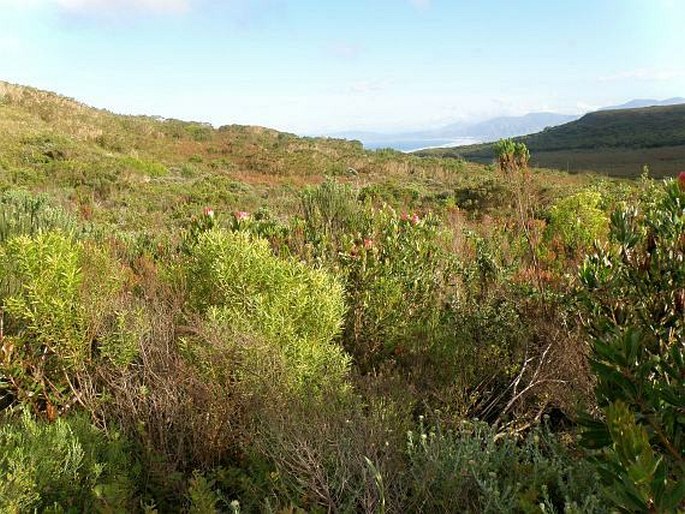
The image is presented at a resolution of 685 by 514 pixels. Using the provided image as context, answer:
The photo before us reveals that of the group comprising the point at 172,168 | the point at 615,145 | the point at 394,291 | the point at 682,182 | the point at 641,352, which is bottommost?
the point at 394,291

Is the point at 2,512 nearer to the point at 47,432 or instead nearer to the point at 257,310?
the point at 47,432

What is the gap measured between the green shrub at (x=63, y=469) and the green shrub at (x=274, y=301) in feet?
2.82

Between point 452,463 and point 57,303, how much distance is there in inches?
90.0

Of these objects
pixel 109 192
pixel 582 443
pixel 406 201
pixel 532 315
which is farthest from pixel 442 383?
pixel 109 192

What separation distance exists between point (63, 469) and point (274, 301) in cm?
145

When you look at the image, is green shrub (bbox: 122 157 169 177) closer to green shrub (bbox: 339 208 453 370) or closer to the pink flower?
green shrub (bbox: 339 208 453 370)

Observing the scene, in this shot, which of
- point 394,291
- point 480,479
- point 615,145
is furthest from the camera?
point 615,145

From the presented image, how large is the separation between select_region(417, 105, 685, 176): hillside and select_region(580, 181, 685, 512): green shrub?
33.2 m

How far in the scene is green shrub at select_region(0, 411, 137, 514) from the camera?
80.4 inches

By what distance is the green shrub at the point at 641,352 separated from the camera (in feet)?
3.25

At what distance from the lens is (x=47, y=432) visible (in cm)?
A: 245

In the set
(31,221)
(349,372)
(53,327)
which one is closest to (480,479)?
(349,372)

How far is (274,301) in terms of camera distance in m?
3.30

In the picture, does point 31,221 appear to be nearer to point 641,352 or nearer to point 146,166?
point 641,352
